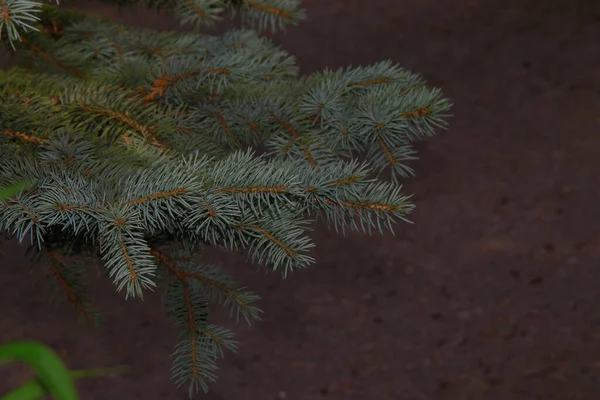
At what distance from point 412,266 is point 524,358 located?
16.7 inches

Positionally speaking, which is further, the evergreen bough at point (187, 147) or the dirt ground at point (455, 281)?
the dirt ground at point (455, 281)

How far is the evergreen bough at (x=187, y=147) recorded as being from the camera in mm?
599

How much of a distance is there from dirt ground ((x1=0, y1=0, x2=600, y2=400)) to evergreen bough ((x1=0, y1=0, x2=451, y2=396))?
75 centimetres

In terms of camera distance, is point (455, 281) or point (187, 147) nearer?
point (187, 147)

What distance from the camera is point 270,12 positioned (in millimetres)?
1001

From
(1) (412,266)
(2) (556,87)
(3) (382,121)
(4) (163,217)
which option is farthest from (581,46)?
(4) (163,217)

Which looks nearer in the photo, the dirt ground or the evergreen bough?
the evergreen bough

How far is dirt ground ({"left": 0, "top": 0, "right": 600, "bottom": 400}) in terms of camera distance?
1804 millimetres

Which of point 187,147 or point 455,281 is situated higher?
point 455,281

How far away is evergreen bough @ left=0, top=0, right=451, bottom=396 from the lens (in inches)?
23.6

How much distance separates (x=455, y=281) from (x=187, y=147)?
4.59 ft

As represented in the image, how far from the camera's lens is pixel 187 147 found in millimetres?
776

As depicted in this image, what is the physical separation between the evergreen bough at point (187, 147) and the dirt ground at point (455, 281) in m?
0.75

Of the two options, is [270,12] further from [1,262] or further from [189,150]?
[1,262]
